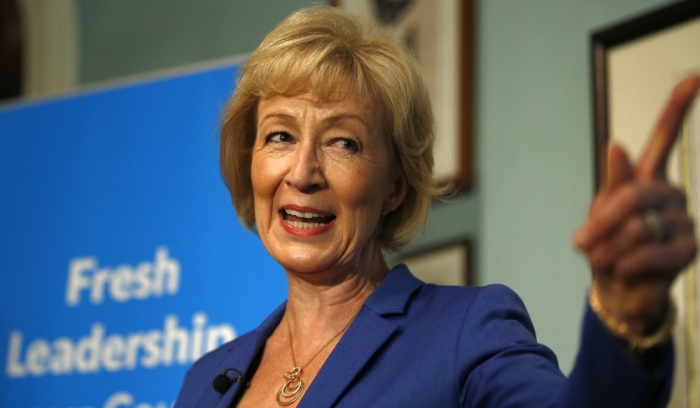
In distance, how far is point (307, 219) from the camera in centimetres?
190

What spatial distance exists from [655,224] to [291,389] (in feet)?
3.41

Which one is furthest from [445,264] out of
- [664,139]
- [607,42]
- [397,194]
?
[664,139]

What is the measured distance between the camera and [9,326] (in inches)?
130

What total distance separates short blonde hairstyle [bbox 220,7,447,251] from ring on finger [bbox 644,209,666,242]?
104 centimetres

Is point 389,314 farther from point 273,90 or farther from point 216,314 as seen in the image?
point 216,314

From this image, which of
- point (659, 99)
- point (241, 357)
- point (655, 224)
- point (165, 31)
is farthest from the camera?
point (165, 31)

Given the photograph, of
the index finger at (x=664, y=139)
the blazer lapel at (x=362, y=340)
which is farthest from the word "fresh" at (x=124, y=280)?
the index finger at (x=664, y=139)

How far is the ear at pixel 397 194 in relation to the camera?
79.9 inches

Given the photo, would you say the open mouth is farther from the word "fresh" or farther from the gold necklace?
the word "fresh"

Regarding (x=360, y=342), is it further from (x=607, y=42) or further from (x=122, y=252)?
(x=122, y=252)

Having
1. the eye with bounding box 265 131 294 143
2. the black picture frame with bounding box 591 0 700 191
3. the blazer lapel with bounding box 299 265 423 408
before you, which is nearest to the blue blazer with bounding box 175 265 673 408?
the blazer lapel with bounding box 299 265 423 408

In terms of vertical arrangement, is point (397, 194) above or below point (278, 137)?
below

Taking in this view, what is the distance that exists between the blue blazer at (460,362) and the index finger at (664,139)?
21 cm

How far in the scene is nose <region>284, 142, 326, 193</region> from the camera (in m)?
1.84
